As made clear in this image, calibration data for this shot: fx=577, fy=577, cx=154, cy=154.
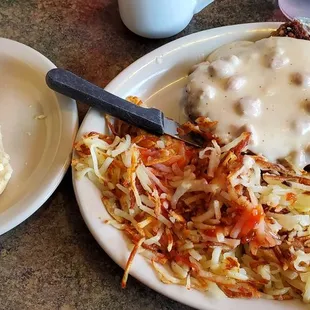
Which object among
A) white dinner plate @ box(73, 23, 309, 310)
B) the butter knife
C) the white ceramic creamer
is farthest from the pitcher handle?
the butter knife

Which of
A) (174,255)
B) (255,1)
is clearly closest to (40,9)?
(255,1)

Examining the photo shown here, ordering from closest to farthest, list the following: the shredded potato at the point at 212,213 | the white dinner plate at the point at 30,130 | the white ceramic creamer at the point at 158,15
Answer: the shredded potato at the point at 212,213, the white dinner plate at the point at 30,130, the white ceramic creamer at the point at 158,15

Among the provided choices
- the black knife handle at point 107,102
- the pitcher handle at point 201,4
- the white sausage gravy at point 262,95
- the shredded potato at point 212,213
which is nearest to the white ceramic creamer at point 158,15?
the pitcher handle at point 201,4

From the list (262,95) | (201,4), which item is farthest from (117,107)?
(201,4)

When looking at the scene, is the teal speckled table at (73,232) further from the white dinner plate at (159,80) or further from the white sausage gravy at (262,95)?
the white sausage gravy at (262,95)

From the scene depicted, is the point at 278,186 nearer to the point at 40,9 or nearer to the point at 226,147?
the point at 226,147

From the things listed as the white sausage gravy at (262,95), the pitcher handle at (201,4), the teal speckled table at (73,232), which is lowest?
the teal speckled table at (73,232)

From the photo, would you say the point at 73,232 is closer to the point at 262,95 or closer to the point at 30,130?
the point at 30,130
